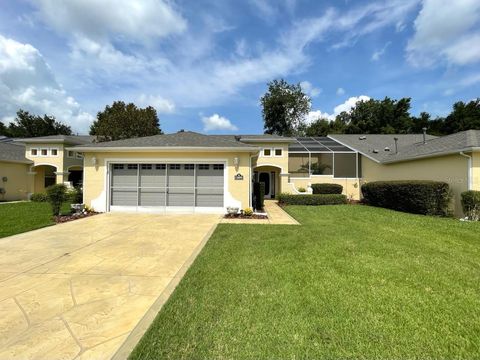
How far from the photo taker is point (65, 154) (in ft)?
75.2

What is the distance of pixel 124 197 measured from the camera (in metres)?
12.8

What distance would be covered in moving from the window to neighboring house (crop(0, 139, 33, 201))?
24124 millimetres

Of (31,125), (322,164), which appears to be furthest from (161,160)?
(31,125)

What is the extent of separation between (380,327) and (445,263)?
3.52 meters

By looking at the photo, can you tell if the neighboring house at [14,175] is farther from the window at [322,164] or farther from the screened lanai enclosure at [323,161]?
the window at [322,164]

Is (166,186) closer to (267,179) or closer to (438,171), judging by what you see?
(267,179)

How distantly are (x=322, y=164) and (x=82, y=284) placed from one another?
18.9 m

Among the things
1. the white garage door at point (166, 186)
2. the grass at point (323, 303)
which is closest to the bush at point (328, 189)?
the white garage door at point (166, 186)

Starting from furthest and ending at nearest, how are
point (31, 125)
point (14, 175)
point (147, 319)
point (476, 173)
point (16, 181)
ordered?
point (31, 125) → point (16, 181) → point (14, 175) → point (476, 173) → point (147, 319)

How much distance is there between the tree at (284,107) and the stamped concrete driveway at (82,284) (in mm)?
37529

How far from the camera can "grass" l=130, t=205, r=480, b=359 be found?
273cm

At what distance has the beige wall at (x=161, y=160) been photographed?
12211mm

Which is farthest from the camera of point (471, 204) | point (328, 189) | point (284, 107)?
point (284, 107)

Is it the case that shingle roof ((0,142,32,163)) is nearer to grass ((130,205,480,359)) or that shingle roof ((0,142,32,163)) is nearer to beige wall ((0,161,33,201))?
beige wall ((0,161,33,201))
